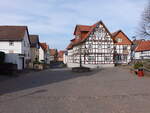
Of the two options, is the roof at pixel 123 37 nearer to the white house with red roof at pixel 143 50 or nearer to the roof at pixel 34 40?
the white house with red roof at pixel 143 50

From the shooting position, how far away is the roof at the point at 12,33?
3250 centimetres

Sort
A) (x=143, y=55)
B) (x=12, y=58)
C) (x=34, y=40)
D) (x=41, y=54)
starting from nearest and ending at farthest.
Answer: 1. (x=12, y=58)
2. (x=34, y=40)
3. (x=143, y=55)
4. (x=41, y=54)

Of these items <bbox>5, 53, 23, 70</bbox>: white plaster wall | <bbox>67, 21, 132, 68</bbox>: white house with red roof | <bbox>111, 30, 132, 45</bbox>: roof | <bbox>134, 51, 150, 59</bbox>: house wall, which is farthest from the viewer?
<bbox>134, 51, 150, 59</bbox>: house wall

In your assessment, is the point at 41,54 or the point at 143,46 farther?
the point at 41,54

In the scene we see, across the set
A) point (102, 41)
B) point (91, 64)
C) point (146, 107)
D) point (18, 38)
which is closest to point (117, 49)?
point (102, 41)

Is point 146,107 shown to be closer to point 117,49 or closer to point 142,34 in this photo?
point 142,34

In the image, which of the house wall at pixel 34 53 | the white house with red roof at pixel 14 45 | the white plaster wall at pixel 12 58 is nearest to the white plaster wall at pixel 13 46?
the white house with red roof at pixel 14 45

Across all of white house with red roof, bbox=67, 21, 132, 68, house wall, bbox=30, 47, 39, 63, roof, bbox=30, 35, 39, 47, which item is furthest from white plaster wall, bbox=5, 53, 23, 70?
roof, bbox=30, 35, 39, 47

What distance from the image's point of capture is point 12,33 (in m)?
34.0

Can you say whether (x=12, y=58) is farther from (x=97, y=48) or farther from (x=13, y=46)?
(x=97, y=48)

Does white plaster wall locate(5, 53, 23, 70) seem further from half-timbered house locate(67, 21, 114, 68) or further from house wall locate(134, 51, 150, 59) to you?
house wall locate(134, 51, 150, 59)

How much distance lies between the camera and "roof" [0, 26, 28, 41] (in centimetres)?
3250

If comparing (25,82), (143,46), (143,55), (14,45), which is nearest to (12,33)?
(14,45)

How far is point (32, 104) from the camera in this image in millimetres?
7512
